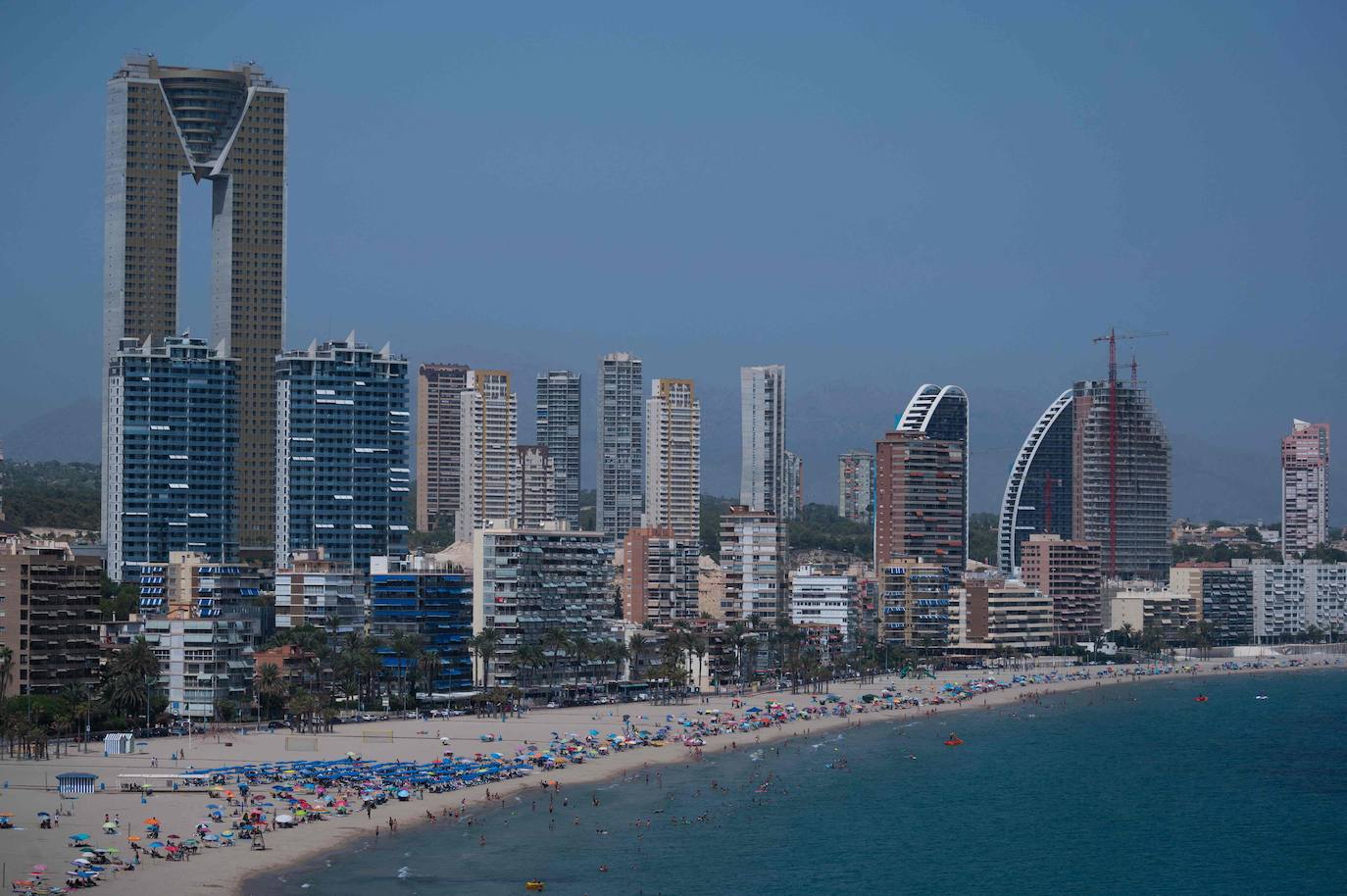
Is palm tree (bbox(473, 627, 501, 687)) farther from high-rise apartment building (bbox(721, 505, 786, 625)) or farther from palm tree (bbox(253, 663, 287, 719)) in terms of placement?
high-rise apartment building (bbox(721, 505, 786, 625))

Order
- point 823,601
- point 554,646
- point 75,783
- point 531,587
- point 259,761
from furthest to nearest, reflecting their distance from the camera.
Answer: point 823,601 → point 531,587 → point 554,646 → point 259,761 → point 75,783

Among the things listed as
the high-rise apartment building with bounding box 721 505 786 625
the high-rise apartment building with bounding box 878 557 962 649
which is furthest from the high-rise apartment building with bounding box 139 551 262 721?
the high-rise apartment building with bounding box 878 557 962 649

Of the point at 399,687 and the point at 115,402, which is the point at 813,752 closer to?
the point at 399,687

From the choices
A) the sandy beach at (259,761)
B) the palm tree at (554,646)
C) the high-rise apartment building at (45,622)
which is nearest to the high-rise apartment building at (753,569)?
the sandy beach at (259,761)

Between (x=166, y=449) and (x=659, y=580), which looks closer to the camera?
(x=166, y=449)

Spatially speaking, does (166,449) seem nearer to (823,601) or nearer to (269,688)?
(269,688)

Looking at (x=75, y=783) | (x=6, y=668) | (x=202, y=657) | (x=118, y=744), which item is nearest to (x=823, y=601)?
(x=202, y=657)
